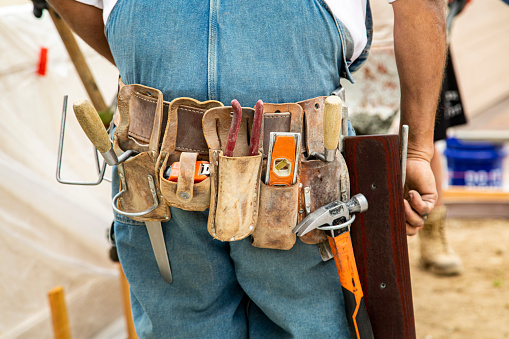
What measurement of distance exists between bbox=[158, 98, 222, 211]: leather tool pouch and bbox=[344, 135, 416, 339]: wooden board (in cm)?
33

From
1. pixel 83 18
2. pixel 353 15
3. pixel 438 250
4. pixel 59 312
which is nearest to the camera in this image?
pixel 353 15

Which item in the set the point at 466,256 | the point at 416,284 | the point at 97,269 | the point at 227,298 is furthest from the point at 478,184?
the point at 227,298

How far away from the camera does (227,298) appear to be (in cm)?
120

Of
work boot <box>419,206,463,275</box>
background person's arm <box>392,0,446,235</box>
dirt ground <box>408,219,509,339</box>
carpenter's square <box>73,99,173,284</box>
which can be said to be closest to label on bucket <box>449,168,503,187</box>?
dirt ground <box>408,219,509,339</box>

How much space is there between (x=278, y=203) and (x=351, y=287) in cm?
26

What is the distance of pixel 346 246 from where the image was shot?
1044 mm

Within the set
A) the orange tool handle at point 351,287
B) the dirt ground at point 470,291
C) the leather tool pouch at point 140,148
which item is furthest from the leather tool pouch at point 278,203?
the dirt ground at point 470,291

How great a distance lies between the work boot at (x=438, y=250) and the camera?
2.96m

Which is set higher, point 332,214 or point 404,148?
point 404,148

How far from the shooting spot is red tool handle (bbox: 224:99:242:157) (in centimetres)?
92

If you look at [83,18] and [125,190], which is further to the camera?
[83,18]

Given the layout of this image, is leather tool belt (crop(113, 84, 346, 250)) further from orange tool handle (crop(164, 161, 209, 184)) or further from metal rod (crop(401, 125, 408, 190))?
metal rod (crop(401, 125, 408, 190))

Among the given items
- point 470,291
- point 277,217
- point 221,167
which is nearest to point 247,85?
point 221,167

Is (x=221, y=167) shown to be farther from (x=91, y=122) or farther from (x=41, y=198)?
(x=41, y=198)
